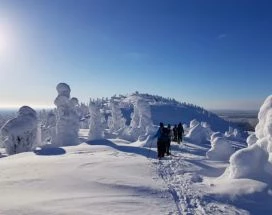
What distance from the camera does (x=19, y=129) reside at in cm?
3550

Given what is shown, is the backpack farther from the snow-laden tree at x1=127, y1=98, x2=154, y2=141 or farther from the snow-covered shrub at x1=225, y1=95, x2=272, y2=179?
the snow-laden tree at x1=127, y1=98, x2=154, y2=141

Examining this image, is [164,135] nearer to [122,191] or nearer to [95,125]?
[122,191]

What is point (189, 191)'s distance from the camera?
12.6m

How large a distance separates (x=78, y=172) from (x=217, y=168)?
7703 mm

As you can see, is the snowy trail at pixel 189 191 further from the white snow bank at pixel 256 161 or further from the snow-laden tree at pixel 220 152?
the snow-laden tree at pixel 220 152

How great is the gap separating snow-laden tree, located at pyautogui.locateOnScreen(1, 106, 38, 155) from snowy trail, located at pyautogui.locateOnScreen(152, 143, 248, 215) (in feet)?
68.5

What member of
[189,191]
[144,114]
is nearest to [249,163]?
[189,191]

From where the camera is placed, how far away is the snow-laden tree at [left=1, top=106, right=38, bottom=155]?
35.3 m

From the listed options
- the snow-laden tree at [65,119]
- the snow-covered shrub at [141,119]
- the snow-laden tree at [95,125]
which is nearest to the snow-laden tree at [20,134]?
the snow-laden tree at [65,119]

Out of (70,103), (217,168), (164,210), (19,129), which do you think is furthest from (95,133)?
(164,210)

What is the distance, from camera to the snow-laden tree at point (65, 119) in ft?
139

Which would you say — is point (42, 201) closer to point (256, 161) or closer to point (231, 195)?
point (231, 195)

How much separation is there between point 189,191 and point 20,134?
86.4ft

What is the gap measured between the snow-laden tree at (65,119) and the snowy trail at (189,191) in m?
26.0
